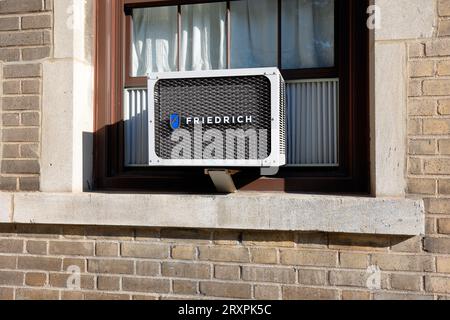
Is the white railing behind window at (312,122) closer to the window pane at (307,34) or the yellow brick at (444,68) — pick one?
the window pane at (307,34)

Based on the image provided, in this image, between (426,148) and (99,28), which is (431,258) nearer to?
(426,148)

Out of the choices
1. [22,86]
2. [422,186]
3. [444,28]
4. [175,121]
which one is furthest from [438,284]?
[22,86]

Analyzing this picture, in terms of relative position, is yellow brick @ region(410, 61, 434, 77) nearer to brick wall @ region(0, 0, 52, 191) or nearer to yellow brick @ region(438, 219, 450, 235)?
yellow brick @ region(438, 219, 450, 235)

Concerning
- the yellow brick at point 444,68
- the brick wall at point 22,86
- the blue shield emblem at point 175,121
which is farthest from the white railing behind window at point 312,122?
the brick wall at point 22,86

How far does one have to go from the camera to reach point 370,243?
227cm

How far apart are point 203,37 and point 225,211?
4.04 ft

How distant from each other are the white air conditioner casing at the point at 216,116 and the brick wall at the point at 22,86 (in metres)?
0.88

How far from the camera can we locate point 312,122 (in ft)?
8.65

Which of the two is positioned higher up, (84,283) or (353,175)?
(353,175)

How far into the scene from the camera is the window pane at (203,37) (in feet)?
9.16

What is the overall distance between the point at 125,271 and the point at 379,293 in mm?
1491

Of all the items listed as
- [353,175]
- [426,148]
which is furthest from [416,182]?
[353,175]

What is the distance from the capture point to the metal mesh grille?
221cm

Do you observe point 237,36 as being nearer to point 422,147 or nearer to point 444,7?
point 444,7
